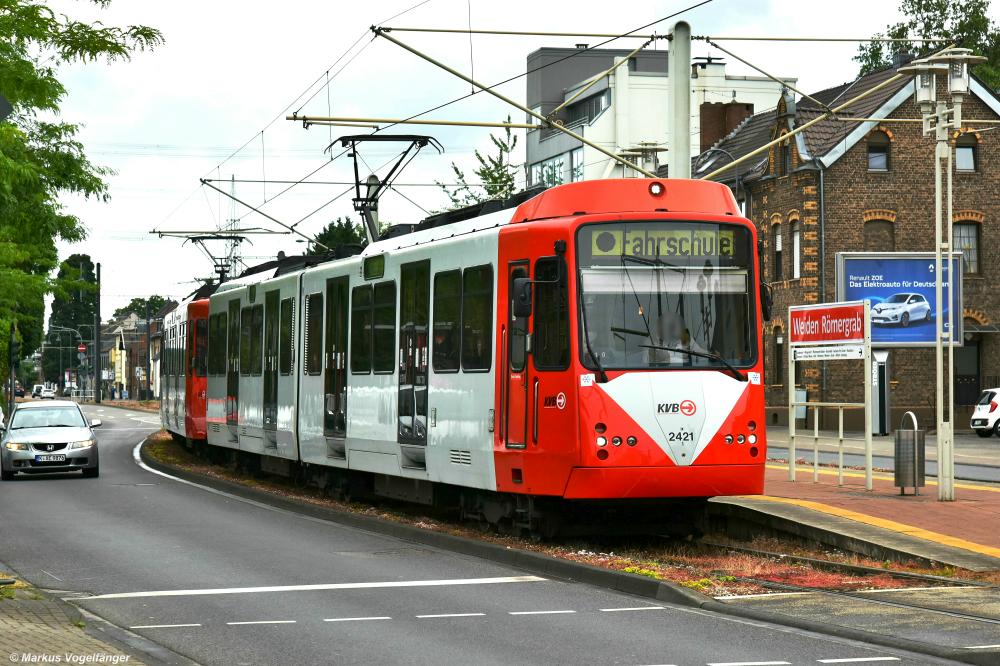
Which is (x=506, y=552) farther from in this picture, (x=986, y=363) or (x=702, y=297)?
(x=986, y=363)

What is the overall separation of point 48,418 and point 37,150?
5.53 m

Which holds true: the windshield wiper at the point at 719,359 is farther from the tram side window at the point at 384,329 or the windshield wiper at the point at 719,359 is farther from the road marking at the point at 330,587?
the tram side window at the point at 384,329

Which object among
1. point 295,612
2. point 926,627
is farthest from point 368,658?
point 926,627

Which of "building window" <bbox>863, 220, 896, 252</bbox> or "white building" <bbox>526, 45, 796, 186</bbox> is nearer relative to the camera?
"building window" <bbox>863, 220, 896, 252</bbox>

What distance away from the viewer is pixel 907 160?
52281mm

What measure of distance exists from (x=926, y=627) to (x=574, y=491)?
17.1 feet

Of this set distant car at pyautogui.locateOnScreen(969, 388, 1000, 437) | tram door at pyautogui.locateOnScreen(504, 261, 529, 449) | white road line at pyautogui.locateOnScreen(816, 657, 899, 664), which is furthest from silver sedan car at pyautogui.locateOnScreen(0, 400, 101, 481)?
distant car at pyautogui.locateOnScreen(969, 388, 1000, 437)

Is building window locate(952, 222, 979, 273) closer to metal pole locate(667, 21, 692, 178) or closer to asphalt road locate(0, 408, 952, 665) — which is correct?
metal pole locate(667, 21, 692, 178)

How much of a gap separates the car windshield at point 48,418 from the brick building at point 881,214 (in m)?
27.5

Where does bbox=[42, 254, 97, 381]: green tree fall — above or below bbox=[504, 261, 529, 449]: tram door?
above

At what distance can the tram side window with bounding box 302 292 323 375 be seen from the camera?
22562mm

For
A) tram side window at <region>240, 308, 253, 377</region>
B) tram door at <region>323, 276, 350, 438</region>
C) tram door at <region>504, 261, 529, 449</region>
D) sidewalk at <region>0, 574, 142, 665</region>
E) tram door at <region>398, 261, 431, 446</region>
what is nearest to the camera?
sidewalk at <region>0, 574, 142, 665</region>

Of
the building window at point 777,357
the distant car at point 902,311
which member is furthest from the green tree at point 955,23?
the distant car at point 902,311

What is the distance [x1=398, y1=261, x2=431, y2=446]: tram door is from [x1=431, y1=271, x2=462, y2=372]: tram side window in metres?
0.31
